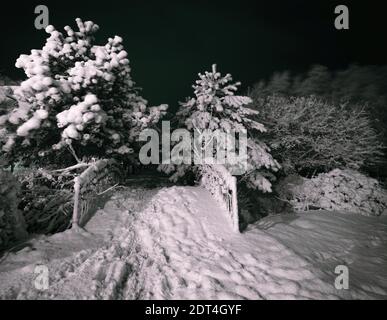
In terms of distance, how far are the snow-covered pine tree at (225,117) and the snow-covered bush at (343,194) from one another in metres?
1.98

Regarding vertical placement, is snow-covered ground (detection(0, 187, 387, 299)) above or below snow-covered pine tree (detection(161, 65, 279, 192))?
below

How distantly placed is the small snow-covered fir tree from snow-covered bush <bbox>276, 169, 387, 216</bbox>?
24.0 ft

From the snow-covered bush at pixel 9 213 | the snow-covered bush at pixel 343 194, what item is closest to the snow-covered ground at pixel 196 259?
the snow-covered bush at pixel 9 213

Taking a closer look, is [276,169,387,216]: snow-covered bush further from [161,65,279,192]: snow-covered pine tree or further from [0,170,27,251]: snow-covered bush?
[0,170,27,251]: snow-covered bush

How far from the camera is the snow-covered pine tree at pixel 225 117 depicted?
10000 mm

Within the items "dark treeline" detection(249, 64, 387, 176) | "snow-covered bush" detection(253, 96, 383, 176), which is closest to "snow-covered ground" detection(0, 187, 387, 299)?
"snow-covered bush" detection(253, 96, 383, 176)

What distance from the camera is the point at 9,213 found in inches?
213

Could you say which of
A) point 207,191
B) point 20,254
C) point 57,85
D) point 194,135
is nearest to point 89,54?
point 57,85

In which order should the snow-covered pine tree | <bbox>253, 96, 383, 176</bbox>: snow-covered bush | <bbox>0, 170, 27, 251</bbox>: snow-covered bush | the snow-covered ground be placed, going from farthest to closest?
<bbox>253, 96, 383, 176</bbox>: snow-covered bush
the snow-covered pine tree
<bbox>0, 170, 27, 251</bbox>: snow-covered bush
the snow-covered ground

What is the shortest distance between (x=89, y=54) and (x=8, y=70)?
17.1 meters

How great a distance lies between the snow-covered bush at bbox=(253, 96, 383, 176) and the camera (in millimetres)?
12180

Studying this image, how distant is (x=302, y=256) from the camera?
481cm

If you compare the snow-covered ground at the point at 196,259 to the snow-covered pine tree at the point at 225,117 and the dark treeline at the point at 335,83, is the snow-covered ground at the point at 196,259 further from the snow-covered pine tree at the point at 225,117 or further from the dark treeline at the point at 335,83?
the dark treeline at the point at 335,83
